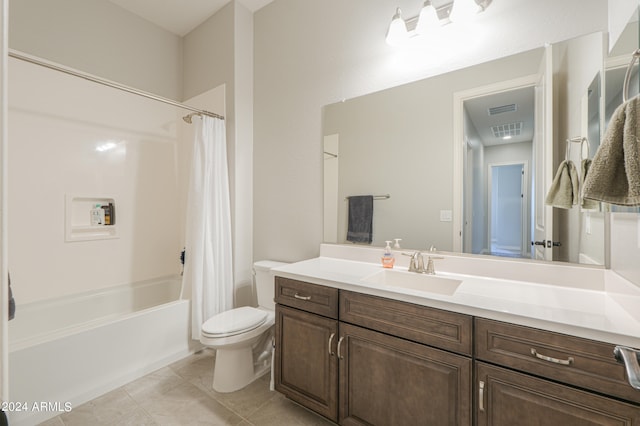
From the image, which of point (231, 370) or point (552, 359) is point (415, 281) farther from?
point (231, 370)

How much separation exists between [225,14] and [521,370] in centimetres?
315

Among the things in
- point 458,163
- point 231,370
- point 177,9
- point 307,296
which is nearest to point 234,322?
point 231,370

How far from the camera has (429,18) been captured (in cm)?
157

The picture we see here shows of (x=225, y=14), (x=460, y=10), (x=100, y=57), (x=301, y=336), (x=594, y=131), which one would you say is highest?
(x=225, y=14)

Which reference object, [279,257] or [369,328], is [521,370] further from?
[279,257]

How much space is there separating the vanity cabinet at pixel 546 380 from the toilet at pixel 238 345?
1.35 m

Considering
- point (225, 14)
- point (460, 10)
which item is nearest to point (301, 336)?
point (460, 10)

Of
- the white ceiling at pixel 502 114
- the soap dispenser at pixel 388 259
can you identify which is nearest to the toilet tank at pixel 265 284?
the soap dispenser at pixel 388 259

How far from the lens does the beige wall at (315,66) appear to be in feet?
4.69

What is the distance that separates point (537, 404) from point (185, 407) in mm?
1810

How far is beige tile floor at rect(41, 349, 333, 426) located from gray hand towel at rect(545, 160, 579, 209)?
5.31 feet

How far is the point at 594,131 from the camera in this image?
3.93 feet

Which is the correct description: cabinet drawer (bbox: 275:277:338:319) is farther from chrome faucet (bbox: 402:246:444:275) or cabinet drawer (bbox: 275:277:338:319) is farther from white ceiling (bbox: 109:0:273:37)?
white ceiling (bbox: 109:0:273:37)

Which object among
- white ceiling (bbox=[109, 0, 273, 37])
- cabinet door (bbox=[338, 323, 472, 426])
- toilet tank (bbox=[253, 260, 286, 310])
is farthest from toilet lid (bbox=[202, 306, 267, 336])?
white ceiling (bbox=[109, 0, 273, 37])
